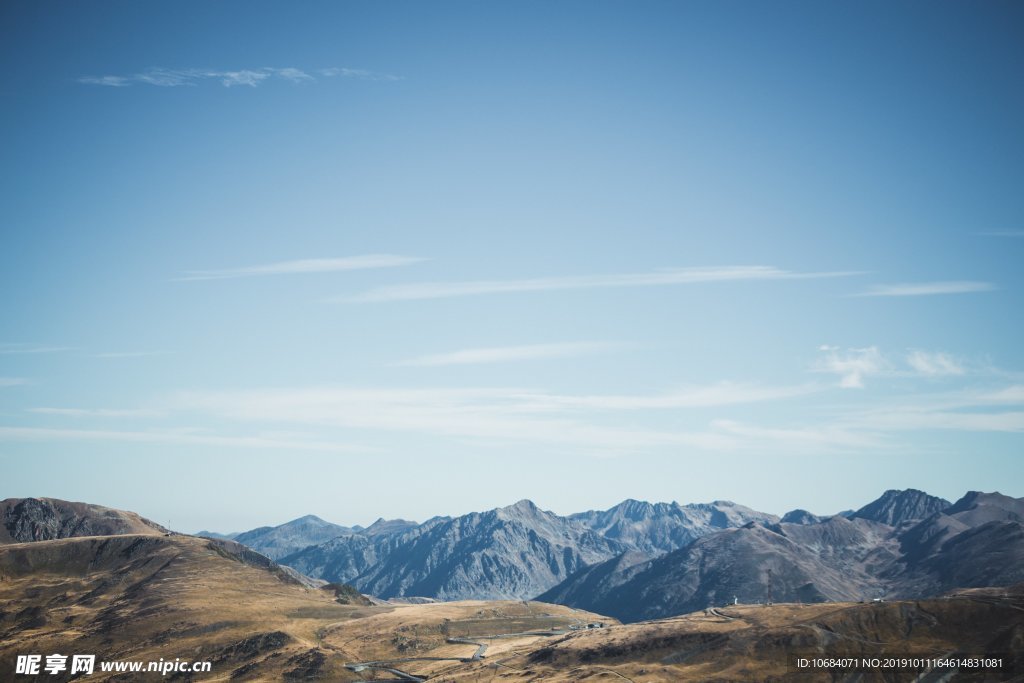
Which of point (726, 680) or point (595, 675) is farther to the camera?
point (595, 675)

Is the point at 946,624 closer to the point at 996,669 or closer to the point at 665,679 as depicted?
the point at 996,669

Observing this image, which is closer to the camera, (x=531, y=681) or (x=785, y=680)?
(x=785, y=680)

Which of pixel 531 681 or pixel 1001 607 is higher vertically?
pixel 1001 607

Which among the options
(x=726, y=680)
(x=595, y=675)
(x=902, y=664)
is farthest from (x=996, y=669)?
(x=595, y=675)

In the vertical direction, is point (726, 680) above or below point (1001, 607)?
below

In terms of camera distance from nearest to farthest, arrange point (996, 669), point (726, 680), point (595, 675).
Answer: point (996, 669)
point (726, 680)
point (595, 675)

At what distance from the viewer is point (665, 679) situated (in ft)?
613

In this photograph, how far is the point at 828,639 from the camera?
19625cm

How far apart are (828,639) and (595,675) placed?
5709 centimetres

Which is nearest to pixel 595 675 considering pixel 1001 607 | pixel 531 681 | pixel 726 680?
pixel 531 681

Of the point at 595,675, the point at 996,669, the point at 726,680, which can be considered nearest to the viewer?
the point at 996,669

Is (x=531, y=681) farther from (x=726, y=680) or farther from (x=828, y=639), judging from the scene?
(x=828, y=639)

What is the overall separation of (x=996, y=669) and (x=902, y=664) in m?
17.9

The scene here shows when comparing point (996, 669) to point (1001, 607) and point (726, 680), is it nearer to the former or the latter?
point (1001, 607)
